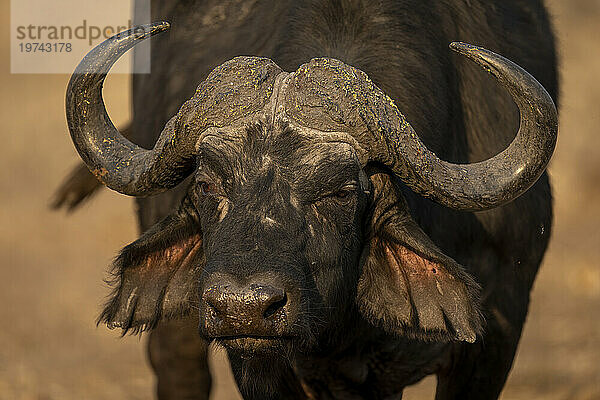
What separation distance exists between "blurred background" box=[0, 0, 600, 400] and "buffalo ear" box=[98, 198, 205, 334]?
7.60 ft

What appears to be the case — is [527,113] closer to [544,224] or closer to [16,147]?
[544,224]

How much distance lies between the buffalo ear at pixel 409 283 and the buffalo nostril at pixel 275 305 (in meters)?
0.64

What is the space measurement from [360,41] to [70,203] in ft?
7.23

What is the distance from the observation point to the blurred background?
7125mm

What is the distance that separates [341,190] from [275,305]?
0.47 metres

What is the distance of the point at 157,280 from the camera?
153 inches

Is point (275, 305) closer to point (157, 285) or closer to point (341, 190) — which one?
point (341, 190)

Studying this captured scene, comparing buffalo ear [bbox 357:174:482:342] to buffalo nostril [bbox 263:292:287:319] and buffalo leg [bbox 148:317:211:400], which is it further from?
buffalo leg [bbox 148:317:211:400]

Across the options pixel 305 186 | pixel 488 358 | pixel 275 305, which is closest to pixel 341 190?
pixel 305 186

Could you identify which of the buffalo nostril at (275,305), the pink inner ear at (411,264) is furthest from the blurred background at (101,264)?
the buffalo nostril at (275,305)

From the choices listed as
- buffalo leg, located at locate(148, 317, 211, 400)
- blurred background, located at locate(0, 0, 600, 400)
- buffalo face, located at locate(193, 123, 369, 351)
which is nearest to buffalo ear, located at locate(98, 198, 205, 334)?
buffalo face, located at locate(193, 123, 369, 351)

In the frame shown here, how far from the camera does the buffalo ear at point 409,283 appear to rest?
3.59m

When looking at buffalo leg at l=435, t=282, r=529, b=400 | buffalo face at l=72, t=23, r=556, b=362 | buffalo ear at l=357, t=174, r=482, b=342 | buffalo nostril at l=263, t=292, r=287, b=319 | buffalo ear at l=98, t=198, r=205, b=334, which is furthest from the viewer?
buffalo leg at l=435, t=282, r=529, b=400

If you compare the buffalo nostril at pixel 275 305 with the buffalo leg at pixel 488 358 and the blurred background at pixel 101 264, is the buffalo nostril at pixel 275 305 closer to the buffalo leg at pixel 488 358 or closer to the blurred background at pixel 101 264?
the buffalo leg at pixel 488 358
